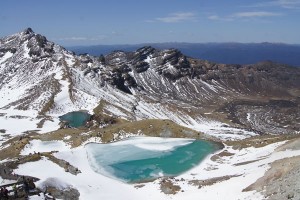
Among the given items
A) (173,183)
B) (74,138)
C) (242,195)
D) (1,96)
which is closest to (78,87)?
(1,96)

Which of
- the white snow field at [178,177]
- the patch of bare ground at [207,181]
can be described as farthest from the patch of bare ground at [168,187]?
the patch of bare ground at [207,181]

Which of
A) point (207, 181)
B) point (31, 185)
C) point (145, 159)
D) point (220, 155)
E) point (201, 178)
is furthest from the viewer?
point (220, 155)

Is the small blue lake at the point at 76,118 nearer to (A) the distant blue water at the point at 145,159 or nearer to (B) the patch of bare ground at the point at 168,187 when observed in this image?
(A) the distant blue water at the point at 145,159

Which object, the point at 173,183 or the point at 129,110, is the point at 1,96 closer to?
the point at 129,110

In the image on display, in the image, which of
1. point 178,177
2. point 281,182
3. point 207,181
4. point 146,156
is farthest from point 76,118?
point 281,182

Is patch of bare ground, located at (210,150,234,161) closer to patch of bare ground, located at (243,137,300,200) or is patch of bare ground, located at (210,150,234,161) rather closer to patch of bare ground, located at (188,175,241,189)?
patch of bare ground, located at (188,175,241,189)

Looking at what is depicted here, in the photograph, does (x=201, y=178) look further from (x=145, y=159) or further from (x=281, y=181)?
(x=281, y=181)
